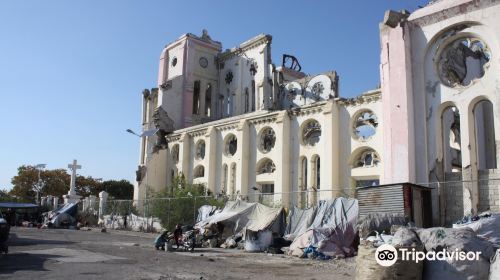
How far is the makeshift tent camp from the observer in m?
17.5

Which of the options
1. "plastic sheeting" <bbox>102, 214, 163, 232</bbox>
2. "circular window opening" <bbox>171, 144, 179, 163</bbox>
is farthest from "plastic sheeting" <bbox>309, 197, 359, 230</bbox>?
"circular window opening" <bbox>171, 144, 179, 163</bbox>

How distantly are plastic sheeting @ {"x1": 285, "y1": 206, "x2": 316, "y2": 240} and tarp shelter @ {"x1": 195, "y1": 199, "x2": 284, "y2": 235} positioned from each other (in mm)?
526

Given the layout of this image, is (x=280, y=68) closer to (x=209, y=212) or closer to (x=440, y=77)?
(x=209, y=212)

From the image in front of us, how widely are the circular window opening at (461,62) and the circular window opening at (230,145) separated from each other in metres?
16.7

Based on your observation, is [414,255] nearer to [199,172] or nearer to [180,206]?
[180,206]

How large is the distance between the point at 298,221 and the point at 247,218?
2.99 m

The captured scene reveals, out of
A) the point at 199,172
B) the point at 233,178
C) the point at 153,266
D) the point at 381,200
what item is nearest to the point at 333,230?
the point at 381,200

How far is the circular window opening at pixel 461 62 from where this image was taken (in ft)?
67.4

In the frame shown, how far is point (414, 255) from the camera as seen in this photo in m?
8.96

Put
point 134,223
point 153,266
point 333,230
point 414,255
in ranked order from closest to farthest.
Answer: point 414,255
point 153,266
point 333,230
point 134,223

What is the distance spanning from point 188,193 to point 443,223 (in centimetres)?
1645

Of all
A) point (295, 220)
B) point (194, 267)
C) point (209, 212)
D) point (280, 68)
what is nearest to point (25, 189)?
point (280, 68)

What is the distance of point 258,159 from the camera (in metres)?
32.4

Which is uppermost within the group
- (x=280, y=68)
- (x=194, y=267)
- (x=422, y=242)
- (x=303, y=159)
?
(x=280, y=68)
